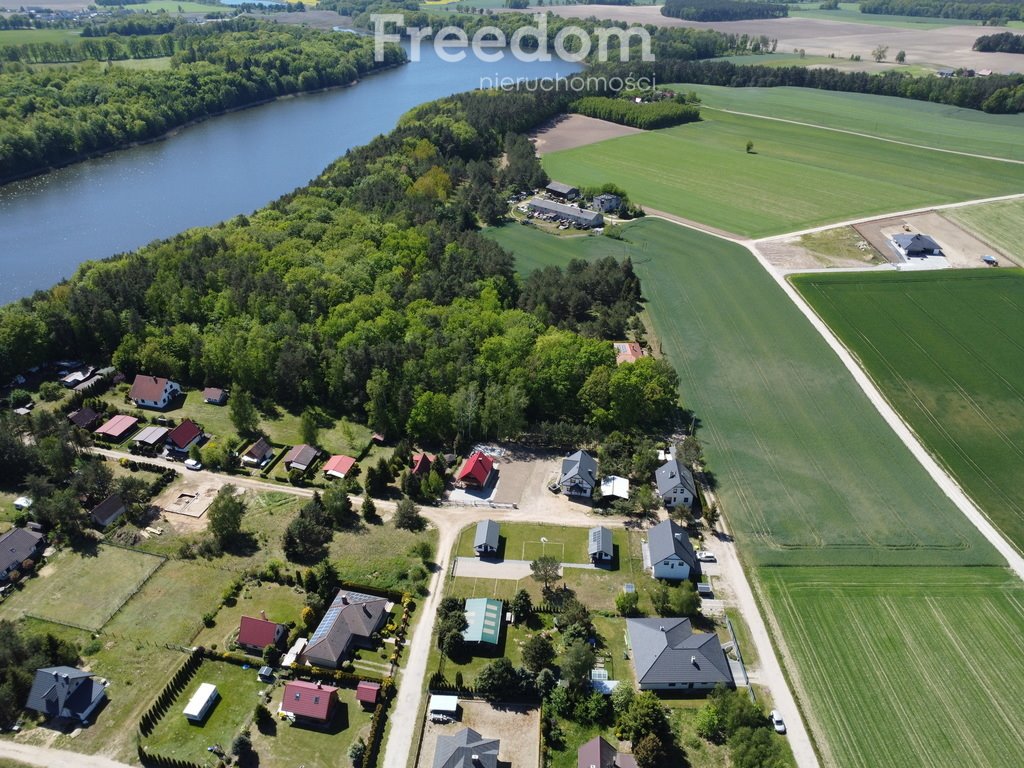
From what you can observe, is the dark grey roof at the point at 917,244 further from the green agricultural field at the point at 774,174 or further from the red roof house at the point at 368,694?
the red roof house at the point at 368,694

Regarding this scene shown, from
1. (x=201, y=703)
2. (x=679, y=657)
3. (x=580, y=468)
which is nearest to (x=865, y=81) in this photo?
(x=580, y=468)

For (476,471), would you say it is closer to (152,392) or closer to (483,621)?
(483,621)

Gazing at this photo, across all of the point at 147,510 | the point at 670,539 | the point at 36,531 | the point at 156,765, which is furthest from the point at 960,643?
the point at 36,531

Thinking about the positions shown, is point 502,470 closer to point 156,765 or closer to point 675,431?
point 675,431

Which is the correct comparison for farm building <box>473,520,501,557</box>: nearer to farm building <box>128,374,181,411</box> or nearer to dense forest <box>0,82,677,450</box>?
dense forest <box>0,82,677,450</box>

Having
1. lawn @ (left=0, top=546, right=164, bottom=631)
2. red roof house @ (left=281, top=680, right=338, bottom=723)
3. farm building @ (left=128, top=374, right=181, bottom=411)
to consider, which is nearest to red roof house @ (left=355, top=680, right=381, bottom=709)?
red roof house @ (left=281, top=680, right=338, bottom=723)

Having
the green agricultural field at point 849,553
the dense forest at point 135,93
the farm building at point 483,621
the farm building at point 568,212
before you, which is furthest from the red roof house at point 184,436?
the dense forest at point 135,93
